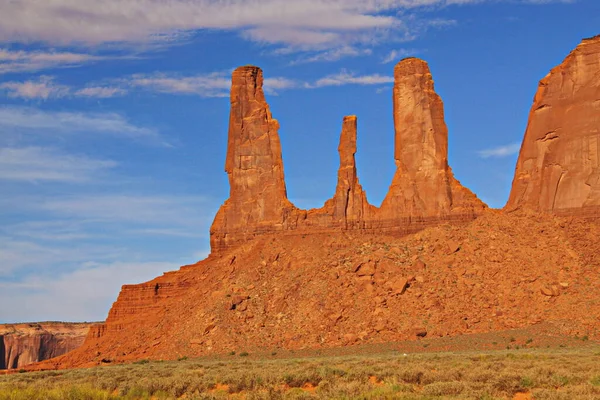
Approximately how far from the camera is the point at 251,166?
277ft

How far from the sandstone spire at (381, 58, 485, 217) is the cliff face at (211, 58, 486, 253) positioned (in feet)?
0.27

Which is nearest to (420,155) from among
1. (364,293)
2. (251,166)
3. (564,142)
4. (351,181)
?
(351,181)

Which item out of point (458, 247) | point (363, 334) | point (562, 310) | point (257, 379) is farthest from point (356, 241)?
point (257, 379)

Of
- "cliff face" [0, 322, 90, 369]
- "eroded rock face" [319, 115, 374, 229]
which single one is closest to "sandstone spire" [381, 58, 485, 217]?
"eroded rock face" [319, 115, 374, 229]

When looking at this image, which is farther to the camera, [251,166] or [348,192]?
[251,166]

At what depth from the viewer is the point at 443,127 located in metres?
78.8

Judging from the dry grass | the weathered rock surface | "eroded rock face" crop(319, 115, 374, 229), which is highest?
"eroded rock face" crop(319, 115, 374, 229)

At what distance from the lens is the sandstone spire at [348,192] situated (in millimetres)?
79312

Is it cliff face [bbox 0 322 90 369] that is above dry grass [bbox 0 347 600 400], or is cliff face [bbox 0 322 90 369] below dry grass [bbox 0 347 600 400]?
above

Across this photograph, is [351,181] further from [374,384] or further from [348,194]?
[374,384]

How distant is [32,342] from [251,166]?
63.7 meters

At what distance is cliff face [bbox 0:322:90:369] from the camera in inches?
5094

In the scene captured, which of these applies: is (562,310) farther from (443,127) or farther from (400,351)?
(443,127)

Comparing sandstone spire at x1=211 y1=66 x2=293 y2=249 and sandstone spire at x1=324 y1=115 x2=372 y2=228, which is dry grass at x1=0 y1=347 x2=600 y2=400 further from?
sandstone spire at x1=211 y1=66 x2=293 y2=249
